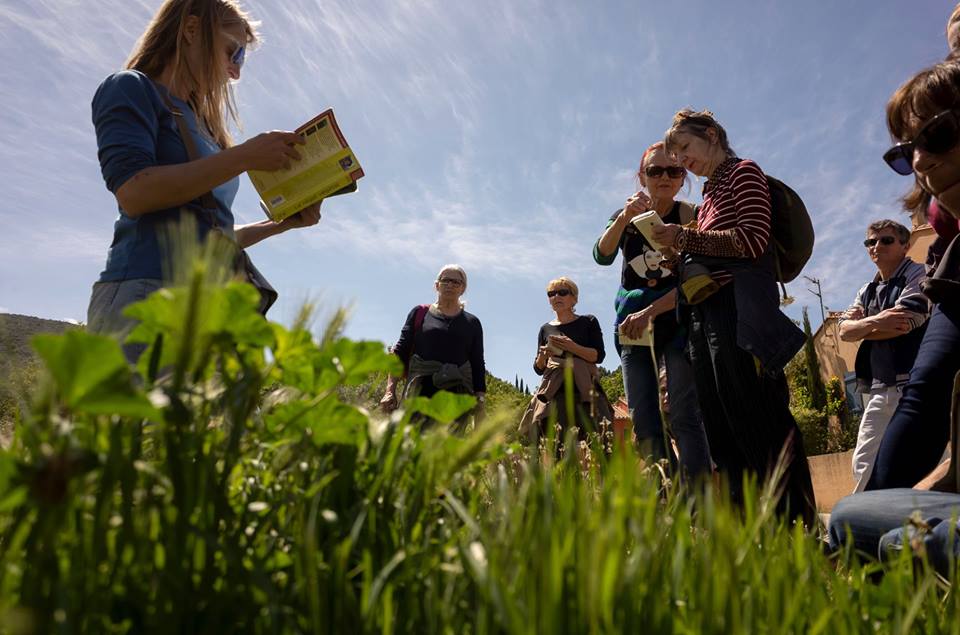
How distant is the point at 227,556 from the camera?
25.9 inches

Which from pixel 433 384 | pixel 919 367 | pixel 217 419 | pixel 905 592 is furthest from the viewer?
pixel 433 384

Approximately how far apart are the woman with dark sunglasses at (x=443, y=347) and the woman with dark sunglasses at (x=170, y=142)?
11.0ft

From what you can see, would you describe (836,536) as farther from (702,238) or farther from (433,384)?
(433,384)

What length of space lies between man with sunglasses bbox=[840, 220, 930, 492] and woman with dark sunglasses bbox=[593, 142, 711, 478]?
1195 mm

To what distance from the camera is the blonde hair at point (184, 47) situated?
2.52m

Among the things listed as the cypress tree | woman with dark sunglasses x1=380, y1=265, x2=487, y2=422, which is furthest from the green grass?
the cypress tree

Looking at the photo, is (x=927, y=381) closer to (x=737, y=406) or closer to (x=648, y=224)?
(x=737, y=406)

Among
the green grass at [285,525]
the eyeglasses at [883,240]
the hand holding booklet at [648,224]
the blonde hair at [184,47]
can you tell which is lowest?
the green grass at [285,525]

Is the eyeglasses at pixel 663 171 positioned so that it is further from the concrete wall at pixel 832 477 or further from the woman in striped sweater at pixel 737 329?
the concrete wall at pixel 832 477

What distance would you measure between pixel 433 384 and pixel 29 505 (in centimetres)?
554

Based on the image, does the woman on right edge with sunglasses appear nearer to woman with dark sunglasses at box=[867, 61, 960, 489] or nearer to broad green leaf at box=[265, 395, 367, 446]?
woman with dark sunglasses at box=[867, 61, 960, 489]

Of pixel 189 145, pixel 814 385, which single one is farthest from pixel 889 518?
pixel 814 385

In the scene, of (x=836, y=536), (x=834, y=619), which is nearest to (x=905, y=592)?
(x=834, y=619)

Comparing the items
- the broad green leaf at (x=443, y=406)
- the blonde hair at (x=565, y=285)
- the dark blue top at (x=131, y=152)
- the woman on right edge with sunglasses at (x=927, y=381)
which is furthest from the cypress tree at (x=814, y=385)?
the broad green leaf at (x=443, y=406)
